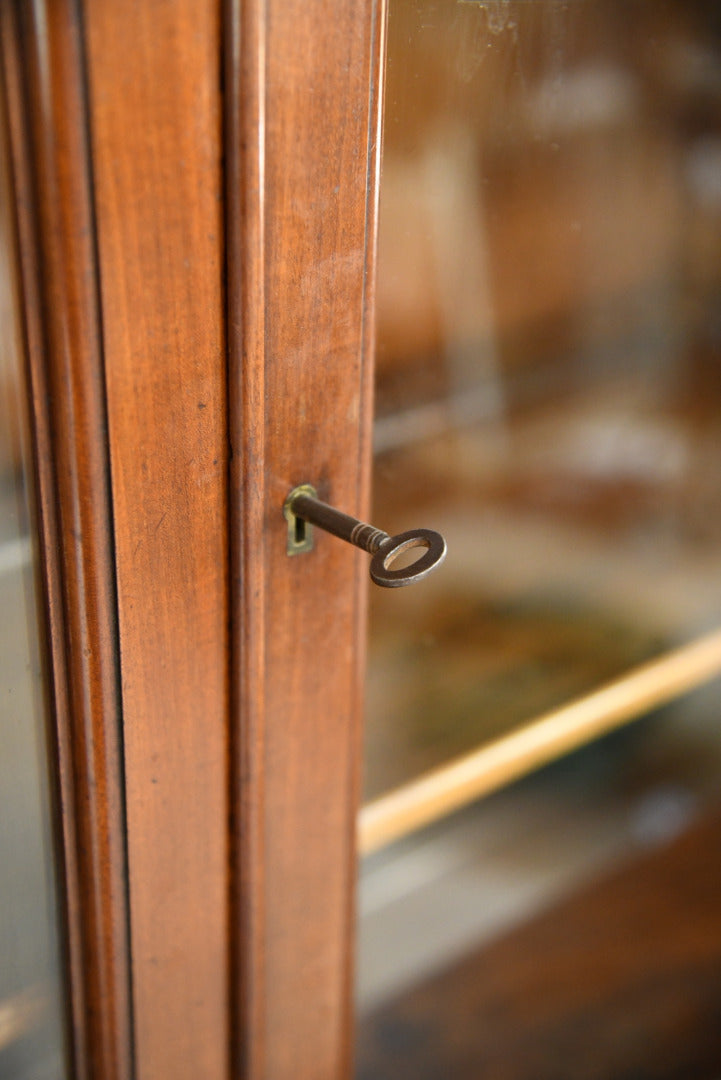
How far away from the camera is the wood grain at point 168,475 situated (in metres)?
0.36

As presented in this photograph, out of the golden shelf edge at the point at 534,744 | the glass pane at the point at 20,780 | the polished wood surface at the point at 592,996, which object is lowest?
the polished wood surface at the point at 592,996

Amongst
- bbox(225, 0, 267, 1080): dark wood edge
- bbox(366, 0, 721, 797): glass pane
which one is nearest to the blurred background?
bbox(366, 0, 721, 797): glass pane

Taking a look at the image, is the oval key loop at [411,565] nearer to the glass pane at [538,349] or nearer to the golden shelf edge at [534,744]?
the glass pane at [538,349]

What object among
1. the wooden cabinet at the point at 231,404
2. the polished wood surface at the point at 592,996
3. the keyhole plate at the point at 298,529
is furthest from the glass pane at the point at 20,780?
the polished wood surface at the point at 592,996

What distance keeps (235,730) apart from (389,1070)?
0.45m

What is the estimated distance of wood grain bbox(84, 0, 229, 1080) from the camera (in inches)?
14.0

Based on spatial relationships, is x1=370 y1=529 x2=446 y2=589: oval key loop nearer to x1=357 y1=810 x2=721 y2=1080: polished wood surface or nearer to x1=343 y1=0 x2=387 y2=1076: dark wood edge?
x1=343 y1=0 x2=387 y2=1076: dark wood edge

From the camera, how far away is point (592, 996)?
2.95ft

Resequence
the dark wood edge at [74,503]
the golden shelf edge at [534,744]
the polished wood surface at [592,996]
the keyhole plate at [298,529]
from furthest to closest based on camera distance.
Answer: the polished wood surface at [592,996]
the golden shelf edge at [534,744]
the keyhole plate at [298,529]
the dark wood edge at [74,503]

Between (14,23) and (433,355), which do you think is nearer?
(14,23)

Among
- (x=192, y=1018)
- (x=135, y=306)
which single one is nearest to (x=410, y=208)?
(x=135, y=306)

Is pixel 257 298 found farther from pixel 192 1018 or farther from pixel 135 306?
pixel 192 1018

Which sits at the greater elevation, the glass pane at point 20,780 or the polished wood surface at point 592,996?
the glass pane at point 20,780

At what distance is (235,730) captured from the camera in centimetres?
48
